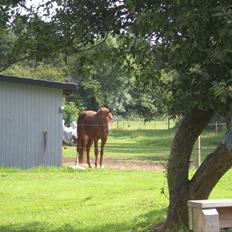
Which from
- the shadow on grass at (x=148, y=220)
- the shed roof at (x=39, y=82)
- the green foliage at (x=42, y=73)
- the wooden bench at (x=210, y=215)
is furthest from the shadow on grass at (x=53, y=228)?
the green foliage at (x=42, y=73)

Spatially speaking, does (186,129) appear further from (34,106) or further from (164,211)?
(34,106)

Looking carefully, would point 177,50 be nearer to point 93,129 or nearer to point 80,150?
point 93,129

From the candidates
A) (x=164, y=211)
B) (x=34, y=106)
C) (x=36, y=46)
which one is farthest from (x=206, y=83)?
(x=34, y=106)

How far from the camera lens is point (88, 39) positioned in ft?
26.7

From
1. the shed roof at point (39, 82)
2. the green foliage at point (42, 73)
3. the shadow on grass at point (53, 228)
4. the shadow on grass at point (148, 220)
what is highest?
the green foliage at point (42, 73)

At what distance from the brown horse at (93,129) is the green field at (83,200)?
13.3ft

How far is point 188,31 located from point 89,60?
309 cm

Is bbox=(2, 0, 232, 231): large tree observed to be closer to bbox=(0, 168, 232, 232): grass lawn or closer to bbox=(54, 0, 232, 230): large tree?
bbox=(54, 0, 232, 230): large tree

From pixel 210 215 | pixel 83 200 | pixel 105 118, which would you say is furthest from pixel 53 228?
pixel 105 118

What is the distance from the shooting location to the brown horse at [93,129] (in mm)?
22062

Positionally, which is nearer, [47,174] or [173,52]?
[173,52]

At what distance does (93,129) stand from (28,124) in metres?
2.63

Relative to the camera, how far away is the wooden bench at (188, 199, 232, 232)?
5.56m

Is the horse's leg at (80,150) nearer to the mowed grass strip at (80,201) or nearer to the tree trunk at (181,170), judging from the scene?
the mowed grass strip at (80,201)
